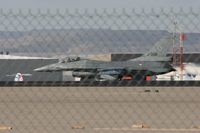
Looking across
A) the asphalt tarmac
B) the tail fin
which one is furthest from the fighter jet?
the asphalt tarmac

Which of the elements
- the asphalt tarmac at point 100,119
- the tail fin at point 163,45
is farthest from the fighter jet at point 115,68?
the asphalt tarmac at point 100,119

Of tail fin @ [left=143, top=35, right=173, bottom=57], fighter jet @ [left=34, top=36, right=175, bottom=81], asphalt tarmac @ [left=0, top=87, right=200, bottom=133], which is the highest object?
tail fin @ [left=143, top=35, right=173, bottom=57]

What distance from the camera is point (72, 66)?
43625mm

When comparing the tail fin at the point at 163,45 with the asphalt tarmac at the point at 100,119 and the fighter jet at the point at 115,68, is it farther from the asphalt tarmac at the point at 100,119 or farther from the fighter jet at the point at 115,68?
the fighter jet at the point at 115,68

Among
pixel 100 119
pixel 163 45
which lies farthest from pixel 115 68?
pixel 100 119

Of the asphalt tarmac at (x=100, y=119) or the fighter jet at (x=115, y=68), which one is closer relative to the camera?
the asphalt tarmac at (x=100, y=119)

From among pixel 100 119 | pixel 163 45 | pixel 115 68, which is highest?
pixel 163 45

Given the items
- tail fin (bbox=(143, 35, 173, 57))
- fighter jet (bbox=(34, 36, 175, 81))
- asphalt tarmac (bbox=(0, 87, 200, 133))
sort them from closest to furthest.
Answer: tail fin (bbox=(143, 35, 173, 57)) < asphalt tarmac (bbox=(0, 87, 200, 133)) < fighter jet (bbox=(34, 36, 175, 81))

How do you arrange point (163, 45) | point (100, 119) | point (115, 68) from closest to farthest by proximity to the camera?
point (100, 119)
point (163, 45)
point (115, 68)

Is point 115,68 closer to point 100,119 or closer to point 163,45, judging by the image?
point 163,45

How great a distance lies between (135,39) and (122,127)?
12.9ft

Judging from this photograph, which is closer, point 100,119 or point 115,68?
point 100,119

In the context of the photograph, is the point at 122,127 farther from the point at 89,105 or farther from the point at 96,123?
the point at 89,105

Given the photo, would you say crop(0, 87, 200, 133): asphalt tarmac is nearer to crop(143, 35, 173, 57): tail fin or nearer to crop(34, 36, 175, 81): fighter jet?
crop(143, 35, 173, 57): tail fin
